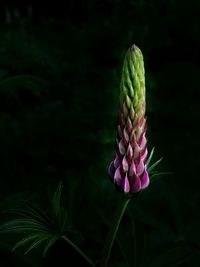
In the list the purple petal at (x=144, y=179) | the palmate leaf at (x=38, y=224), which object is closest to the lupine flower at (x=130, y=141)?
the purple petal at (x=144, y=179)

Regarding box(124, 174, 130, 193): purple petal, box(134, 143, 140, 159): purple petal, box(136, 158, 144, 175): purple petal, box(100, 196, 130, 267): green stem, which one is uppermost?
box(134, 143, 140, 159): purple petal

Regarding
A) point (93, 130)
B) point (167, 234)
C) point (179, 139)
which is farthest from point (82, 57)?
point (167, 234)

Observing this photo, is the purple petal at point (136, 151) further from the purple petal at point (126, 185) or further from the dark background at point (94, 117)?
the dark background at point (94, 117)

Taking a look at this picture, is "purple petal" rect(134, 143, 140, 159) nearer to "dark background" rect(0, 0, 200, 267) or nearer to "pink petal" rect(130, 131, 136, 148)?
"pink petal" rect(130, 131, 136, 148)

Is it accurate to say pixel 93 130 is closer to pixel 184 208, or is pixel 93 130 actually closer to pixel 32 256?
pixel 184 208

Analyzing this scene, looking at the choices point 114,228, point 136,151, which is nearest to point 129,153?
point 136,151

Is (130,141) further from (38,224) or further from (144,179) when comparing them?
(38,224)

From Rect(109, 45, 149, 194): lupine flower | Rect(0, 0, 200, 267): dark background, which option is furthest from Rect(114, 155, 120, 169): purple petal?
Rect(0, 0, 200, 267): dark background
